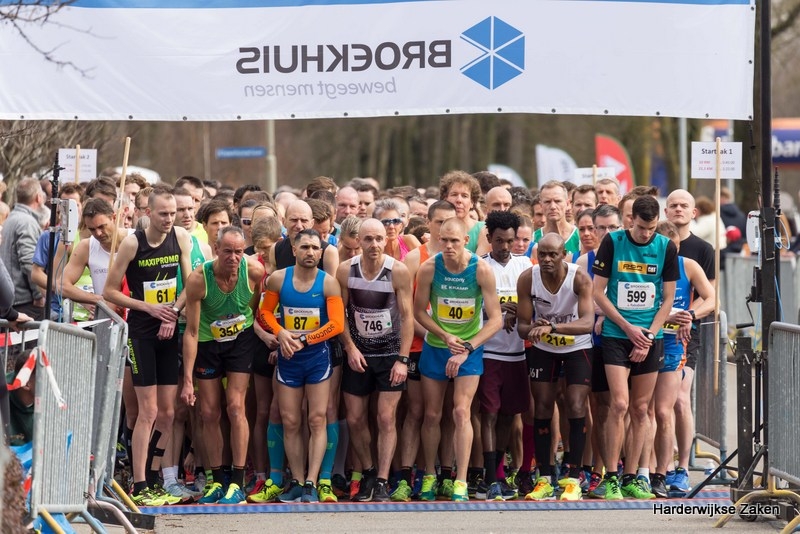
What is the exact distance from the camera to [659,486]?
10.2 metres

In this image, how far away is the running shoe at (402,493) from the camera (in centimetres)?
1007

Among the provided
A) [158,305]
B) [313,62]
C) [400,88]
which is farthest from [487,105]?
[158,305]

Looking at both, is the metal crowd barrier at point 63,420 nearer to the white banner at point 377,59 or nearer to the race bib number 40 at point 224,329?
the race bib number 40 at point 224,329

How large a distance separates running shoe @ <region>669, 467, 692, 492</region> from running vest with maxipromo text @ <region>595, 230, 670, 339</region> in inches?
45.1

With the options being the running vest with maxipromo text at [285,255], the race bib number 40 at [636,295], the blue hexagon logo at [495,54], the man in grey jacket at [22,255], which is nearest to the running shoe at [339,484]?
the running vest with maxipromo text at [285,255]

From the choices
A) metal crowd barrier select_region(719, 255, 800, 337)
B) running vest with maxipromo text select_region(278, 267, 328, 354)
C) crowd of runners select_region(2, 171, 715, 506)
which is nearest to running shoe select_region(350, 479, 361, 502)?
crowd of runners select_region(2, 171, 715, 506)

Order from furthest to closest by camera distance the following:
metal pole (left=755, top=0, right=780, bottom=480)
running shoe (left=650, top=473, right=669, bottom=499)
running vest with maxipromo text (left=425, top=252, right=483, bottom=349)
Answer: running shoe (left=650, top=473, right=669, bottom=499) → running vest with maxipromo text (left=425, top=252, right=483, bottom=349) → metal pole (left=755, top=0, right=780, bottom=480)

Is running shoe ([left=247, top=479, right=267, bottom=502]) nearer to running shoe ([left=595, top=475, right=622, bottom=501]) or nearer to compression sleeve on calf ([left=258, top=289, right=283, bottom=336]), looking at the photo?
compression sleeve on calf ([left=258, top=289, right=283, bottom=336])

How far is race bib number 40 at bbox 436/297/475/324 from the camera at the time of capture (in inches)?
393

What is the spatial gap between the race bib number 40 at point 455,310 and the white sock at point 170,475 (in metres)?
2.30

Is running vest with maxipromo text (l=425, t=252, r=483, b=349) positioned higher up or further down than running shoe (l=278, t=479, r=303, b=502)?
higher up

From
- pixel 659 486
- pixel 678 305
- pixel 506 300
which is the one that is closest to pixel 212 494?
pixel 506 300

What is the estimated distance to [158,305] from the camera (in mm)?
10023

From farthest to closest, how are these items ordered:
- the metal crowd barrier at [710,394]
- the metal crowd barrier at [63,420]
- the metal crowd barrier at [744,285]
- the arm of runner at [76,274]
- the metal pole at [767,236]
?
the metal crowd barrier at [744,285], the metal crowd barrier at [710,394], the arm of runner at [76,274], the metal pole at [767,236], the metal crowd barrier at [63,420]
